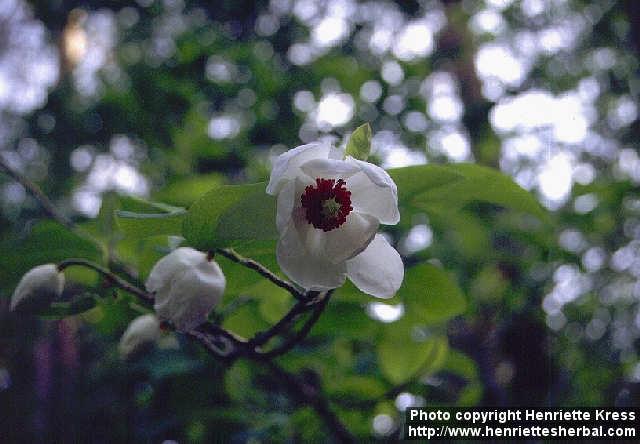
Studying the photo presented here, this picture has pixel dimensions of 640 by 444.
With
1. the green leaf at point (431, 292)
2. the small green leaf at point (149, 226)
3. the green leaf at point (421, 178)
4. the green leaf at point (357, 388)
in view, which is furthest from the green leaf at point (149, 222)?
the green leaf at point (357, 388)

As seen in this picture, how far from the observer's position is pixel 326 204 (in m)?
0.59

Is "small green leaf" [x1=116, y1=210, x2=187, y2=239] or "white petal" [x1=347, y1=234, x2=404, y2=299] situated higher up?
"small green leaf" [x1=116, y1=210, x2=187, y2=239]

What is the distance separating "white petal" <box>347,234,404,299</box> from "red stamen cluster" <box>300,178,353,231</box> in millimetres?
42

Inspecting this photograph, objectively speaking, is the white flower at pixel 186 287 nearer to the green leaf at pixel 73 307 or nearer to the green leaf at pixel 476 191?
the green leaf at pixel 73 307

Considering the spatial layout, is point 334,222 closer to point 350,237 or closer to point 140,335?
point 350,237

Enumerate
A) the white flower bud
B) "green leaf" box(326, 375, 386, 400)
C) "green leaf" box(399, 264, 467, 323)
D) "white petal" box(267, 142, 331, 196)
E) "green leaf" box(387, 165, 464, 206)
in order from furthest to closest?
"green leaf" box(326, 375, 386, 400), "green leaf" box(399, 264, 467, 323), the white flower bud, "green leaf" box(387, 165, 464, 206), "white petal" box(267, 142, 331, 196)

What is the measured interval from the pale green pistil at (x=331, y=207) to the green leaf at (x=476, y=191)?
0.13 meters

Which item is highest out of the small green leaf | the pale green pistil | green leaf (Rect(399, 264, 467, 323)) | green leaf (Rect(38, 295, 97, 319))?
the pale green pistil

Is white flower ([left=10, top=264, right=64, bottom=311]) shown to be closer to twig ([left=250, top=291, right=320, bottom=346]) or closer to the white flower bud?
the white flower bud

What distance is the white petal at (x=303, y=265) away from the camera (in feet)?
1.79

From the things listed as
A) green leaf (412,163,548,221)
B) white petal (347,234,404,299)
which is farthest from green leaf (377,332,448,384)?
white petal (347,234,404,299)

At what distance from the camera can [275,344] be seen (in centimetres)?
119

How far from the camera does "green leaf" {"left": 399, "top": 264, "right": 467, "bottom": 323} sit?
890 mm

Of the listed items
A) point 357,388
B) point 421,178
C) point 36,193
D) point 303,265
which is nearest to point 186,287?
point 303,265
